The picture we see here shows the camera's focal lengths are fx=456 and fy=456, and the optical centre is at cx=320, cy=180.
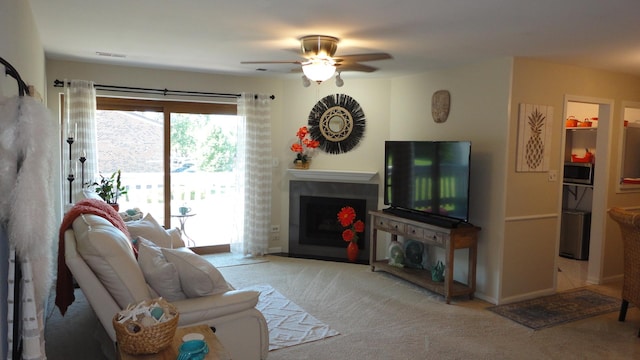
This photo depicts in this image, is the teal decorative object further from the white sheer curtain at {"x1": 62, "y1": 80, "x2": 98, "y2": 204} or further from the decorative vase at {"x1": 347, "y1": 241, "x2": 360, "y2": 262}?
the white sheer curtain at {"x1": 62, "y1": 80, "x2": 98, "y2": 204}

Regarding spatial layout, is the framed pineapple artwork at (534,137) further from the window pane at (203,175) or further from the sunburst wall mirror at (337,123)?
the window pane at (203,175)

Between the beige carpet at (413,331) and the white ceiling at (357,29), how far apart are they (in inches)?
93.8

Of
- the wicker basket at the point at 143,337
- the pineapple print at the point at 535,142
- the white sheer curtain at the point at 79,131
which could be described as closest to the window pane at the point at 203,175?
the white sheer curtain at the point at 79,131

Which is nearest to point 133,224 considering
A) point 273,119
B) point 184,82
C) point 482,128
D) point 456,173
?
point 184,82

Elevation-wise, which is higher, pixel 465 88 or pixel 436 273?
pixel 465 88

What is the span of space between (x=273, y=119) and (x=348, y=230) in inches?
71.3

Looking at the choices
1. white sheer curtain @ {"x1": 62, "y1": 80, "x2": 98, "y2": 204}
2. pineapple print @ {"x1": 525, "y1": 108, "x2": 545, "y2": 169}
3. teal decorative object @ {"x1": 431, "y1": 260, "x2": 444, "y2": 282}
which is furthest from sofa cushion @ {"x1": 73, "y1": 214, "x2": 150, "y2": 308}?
pineapple print @ {"x1": 525, "y1": 108, "x2": 545, "y2": 169}

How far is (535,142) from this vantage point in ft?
14.8

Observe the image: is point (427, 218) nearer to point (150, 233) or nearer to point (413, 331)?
point (413, 331)

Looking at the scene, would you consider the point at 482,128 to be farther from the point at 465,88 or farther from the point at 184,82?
the point at 184,82

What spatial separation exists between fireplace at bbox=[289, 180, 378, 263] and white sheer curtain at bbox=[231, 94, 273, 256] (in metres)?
0.42

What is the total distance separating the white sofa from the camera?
241 cm

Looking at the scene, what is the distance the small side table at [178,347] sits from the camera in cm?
205

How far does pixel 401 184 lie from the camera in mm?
5160
